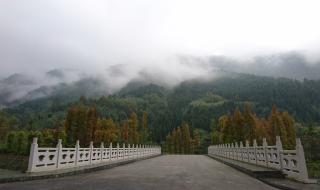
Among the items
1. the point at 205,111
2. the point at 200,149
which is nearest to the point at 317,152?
the point at 200,149

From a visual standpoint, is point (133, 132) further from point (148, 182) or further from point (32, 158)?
point (148, 182)

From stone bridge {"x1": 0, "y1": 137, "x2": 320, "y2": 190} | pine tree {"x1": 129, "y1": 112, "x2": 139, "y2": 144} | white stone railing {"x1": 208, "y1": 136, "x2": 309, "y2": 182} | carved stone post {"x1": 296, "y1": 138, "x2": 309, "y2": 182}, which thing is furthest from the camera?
pine tree {"x1": 129, "y1": 112, "x2": 139, "y2": 144}

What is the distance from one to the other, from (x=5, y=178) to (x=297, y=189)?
833 cm

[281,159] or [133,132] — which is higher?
[133,132]

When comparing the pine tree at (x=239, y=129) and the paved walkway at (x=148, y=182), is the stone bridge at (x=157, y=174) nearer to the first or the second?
the paved walkway at (x=148, y=182)

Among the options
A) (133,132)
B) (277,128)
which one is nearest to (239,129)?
(277,128)

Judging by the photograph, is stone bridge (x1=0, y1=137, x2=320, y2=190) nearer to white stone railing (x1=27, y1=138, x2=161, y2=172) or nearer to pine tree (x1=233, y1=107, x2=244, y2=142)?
white stone railing (x1=27, y1=138, x2=161, y2=172)

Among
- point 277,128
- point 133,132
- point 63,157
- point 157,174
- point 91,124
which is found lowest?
point 157,174

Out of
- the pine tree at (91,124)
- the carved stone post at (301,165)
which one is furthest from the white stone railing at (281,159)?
the pine tree at (91,124)

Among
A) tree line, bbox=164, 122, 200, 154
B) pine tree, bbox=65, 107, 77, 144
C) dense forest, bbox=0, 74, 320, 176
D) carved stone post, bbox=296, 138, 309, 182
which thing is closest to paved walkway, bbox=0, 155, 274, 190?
carved stone post, bbox=296, 138, 309, 182

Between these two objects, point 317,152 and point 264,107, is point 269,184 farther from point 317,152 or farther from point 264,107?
point 264,107

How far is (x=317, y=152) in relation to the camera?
34.7m

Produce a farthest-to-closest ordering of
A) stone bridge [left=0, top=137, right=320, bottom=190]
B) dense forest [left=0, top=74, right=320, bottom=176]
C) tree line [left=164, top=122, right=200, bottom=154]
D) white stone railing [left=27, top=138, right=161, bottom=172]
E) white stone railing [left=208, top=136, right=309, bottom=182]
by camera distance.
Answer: tree line [left=164, top=122, right=200, bottom=154], dense forest [left=0, top=74, right=320, bottom=176], white stone railing [left=27, top=138, right=161, bottom=172], white stone railing [left=208, top=136, right=309, bottom=182], stone bridge [left=0, top=137, right=320, bottom=190]

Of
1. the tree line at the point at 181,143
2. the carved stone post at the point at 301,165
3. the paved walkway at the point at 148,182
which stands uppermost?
the tree line at the point at 181,143
